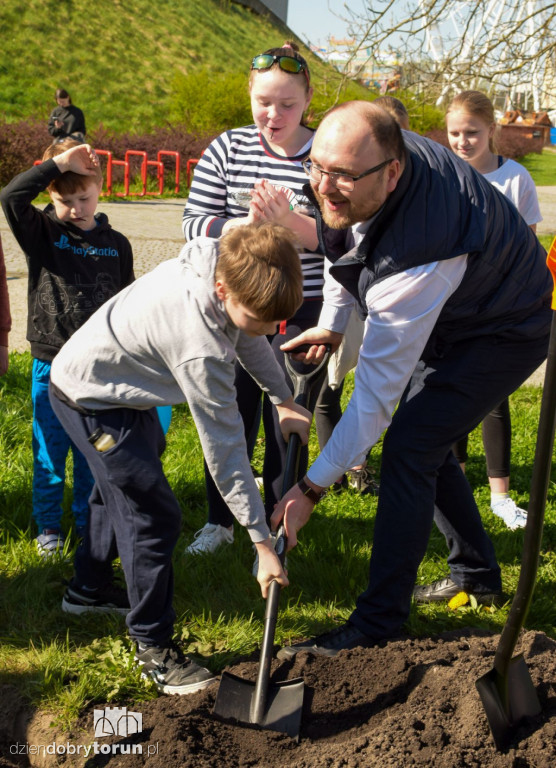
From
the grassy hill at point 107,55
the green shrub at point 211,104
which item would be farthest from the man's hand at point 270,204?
the green shrub at point 211,104

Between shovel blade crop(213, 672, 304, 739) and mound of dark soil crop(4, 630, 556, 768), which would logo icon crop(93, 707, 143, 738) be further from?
shovel blade crop(213, 672, 304, 739)

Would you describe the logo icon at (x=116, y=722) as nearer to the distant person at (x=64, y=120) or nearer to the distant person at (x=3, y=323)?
the distant person at (x=3, y=323)

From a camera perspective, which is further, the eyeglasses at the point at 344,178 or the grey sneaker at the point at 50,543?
the grey sneaker at the point at 50,543

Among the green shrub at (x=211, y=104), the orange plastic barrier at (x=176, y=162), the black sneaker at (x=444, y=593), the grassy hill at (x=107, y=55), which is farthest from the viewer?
the grassy hill at (x=107, y=55)

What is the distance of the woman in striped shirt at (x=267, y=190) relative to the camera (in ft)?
10.6

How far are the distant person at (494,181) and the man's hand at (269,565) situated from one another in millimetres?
1860

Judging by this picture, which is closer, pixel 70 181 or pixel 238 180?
pixel 70 181

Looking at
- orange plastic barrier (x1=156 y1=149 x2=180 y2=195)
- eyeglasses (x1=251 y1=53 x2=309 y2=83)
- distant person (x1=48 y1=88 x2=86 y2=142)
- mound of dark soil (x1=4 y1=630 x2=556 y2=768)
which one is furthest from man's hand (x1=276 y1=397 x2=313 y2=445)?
orange plastic barrier (x1=156 y1=149 x2=180 y2=195)

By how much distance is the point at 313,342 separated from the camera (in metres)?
3.26

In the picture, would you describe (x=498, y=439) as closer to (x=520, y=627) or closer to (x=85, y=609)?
(x=520, y=627)

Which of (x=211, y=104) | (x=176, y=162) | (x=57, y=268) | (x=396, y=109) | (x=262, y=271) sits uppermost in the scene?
(x=396, y=109)

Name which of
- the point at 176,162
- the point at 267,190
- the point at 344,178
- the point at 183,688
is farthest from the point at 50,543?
the point at 176,162

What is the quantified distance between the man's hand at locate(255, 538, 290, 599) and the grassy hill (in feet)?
67.0

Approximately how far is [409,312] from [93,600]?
5.37ft
